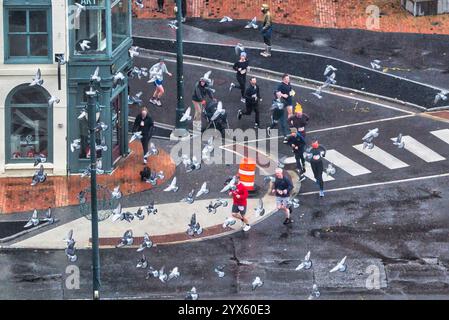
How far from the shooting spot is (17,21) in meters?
40.1

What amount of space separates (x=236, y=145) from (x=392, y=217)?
21.4 ft

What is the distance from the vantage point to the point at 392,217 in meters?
38.3

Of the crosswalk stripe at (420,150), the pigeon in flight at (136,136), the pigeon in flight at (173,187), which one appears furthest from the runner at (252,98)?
the pigeon in flight at (173,187)

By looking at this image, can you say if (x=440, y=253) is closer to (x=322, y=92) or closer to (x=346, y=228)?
(x=346, y=228)

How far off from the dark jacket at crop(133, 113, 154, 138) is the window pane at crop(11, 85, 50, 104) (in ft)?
8.65

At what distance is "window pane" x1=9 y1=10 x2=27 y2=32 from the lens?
40031 millimetres

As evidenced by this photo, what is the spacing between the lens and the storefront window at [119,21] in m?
40.8

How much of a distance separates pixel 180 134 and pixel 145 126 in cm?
246

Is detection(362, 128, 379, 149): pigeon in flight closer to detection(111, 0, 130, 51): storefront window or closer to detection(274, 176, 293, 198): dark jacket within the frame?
detection(274, 176, 293, 198): dark jacket

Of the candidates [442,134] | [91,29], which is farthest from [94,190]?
[442,134]

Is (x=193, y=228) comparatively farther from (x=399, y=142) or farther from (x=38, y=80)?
(x=399, y=142)
